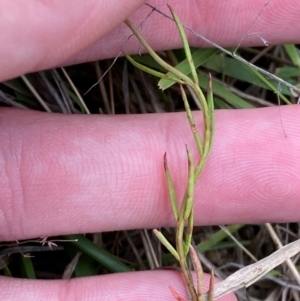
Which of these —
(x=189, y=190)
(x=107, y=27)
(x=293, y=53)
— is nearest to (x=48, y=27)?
(x=107, y=27)

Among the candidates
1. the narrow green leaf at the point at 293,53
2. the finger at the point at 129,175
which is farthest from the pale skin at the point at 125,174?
the narrow green leaf at the point at 293,53

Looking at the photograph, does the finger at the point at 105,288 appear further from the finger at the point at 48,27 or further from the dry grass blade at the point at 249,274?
the finger at the point at 48,27

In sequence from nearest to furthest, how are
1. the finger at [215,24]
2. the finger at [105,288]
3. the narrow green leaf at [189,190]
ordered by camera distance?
the narrow green leaf at [189,190] → the finger at [105,288] → the finger at [215,24]

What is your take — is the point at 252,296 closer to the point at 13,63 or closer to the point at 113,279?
the point at 113,279

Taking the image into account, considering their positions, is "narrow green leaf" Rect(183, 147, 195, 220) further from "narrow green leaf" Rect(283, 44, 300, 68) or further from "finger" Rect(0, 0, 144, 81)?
"narrow green leaf" Rect(283, 44, 300, 68)

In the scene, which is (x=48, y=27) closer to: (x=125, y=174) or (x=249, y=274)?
(x=125, y=174)

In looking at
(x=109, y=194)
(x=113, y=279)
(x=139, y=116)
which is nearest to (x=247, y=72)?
(x=139, y=116)
